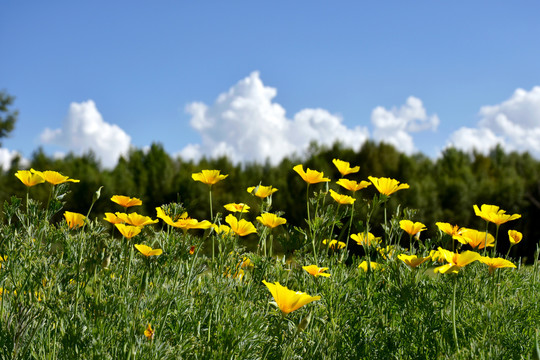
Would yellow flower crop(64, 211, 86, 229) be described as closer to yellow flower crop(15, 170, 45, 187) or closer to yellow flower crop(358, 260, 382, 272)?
yellow flower crop(15, 170, 45, 187)

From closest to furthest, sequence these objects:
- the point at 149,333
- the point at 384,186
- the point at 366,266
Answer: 1. the point at 149,333
2. the point at 384,186
3. the point at 366,266

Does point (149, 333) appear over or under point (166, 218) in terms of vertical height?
under

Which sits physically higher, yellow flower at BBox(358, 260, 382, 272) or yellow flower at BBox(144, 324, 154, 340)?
yellow flower at BBox(358, 260, 382, 272)

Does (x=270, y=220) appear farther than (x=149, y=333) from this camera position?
Yes

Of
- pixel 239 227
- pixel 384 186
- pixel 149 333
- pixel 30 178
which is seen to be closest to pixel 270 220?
pixel 239 227

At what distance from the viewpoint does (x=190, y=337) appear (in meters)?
1.73

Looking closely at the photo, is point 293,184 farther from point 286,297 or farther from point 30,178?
point 286,297

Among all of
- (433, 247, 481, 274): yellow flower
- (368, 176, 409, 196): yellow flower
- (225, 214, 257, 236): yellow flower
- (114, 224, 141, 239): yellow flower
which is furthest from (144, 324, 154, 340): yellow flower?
(368, 176, 409, 196): yellow flower

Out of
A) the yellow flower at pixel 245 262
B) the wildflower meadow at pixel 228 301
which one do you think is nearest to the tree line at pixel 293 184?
the yellow flower at pixel 245 262

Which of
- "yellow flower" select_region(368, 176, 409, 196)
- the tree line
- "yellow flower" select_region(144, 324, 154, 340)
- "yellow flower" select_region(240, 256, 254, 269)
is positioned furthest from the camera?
the tree line

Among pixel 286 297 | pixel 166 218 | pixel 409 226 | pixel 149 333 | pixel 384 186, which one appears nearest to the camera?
pixel 286 297

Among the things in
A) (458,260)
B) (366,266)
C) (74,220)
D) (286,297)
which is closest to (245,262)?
(366,266)

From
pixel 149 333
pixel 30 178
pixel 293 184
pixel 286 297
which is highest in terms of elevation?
pixel 293 184

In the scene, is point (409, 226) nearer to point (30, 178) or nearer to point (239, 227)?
point (239, 227)
